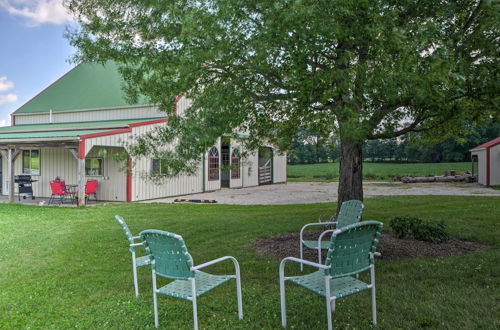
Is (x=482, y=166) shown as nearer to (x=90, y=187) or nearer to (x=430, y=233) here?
(x=430, y=233)

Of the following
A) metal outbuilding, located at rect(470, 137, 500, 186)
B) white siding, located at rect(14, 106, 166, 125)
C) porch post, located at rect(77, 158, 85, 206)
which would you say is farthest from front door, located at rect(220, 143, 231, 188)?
metal outbuilding, located at rect(470, 137, 500, 186)

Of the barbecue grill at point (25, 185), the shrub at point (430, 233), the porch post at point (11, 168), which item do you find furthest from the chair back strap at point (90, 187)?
the shrub at point (430, 233)

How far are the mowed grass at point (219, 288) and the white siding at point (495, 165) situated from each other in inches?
542

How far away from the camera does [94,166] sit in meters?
16.2

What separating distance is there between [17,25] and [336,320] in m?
17.5

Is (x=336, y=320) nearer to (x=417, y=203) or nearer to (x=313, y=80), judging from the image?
(x=313, y=80)

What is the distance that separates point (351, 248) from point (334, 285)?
18.1 inches

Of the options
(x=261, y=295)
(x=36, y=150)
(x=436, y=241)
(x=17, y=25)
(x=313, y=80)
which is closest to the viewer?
(x=261, y=295)

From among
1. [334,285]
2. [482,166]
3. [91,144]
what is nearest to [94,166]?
[91,144]

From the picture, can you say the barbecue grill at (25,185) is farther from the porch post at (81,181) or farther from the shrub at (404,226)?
the shrub at (404,226)

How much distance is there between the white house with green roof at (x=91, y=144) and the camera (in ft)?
46.5

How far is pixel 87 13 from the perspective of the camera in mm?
6586

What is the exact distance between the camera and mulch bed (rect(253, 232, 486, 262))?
6.12 m

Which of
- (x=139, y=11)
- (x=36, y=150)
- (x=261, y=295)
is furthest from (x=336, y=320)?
(x=36, y=150)
